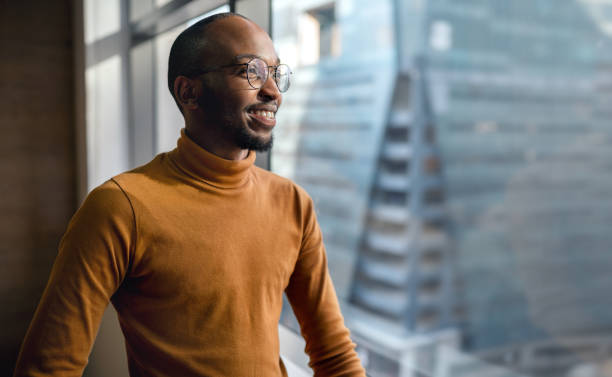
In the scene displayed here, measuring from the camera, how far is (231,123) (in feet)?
2.23

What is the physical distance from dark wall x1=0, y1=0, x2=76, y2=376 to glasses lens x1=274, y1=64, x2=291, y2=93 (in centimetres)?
186

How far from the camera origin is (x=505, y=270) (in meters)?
2.89

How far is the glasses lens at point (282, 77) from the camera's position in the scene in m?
0.70

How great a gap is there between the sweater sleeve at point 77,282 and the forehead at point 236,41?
25 cm

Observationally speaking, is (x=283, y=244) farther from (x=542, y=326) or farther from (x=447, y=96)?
(x=447, y=96)

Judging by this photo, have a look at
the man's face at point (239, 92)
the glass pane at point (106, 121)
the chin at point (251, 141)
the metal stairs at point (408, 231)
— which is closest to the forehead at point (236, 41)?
the man's face at point (239, 92)

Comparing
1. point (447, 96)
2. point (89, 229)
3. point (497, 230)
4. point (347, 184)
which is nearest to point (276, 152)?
point (89, 229)

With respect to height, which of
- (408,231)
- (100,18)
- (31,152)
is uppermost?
(100,18)

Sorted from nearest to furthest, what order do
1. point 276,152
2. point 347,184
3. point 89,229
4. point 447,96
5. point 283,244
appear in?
point 89,229, point 283,244, point 276,152, point 347,184, point 447,96

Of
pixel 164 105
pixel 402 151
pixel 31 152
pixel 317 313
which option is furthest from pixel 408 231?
pixel 317 313

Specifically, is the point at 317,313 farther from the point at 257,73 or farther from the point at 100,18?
the point at 100,18

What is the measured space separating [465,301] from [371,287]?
79 cm

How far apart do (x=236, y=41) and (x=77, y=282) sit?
1.27 ft

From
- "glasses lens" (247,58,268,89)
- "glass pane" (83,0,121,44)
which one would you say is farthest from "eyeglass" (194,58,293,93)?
"glass pane" (83,0,121,44)
